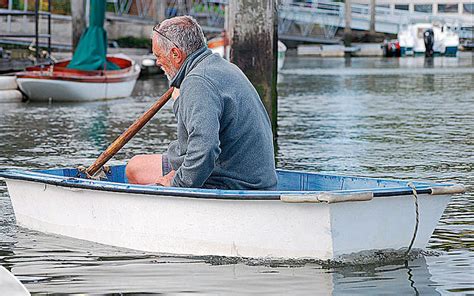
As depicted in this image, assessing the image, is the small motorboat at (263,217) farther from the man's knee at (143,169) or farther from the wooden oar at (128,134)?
the wooden oar at (128,134)

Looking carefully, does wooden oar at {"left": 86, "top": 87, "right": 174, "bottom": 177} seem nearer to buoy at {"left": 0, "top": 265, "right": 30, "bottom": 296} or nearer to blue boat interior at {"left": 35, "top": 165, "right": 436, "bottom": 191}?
blue boat interior at {"left": 35, "top": 165, "right": 436, "bottom": 191}

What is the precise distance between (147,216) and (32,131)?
10163 millimetres

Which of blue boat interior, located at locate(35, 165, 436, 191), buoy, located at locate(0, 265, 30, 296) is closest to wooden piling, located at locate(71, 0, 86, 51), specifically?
blue boat interior, located at locate(35, 165, 436, 191)

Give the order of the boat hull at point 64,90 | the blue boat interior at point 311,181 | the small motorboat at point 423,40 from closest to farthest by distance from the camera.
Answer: the blue boat interior at point 311,181 < the boat hull at point 64,90 < the small motorboat at point 423,40

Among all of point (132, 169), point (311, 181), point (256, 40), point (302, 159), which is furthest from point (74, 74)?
point (311, 181)

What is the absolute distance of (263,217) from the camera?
755 cm

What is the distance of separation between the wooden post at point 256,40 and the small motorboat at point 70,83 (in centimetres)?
958

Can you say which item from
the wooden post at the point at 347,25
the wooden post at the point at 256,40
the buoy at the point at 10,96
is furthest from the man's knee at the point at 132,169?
the wooden post at the point at 347,25

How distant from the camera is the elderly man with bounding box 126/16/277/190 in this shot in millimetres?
7562

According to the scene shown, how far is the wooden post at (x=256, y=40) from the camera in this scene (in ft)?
48.4

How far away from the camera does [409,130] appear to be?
18000 mm

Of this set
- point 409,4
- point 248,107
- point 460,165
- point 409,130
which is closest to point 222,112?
point 248,107

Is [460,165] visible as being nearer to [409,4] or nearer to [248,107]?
[248,107]

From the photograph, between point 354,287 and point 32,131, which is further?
point 32,131
